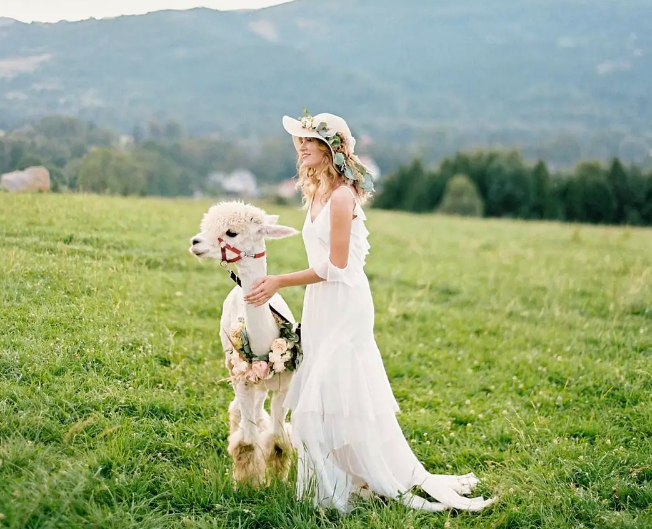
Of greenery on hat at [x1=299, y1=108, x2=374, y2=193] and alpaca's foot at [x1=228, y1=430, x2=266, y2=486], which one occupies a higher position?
greenery on hat at [x1=299, y1=108, x2=374, y2=193]

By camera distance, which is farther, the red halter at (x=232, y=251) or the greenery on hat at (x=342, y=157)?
the greenery on hat at (x=342, y=157)

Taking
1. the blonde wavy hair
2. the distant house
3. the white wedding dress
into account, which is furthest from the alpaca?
the distant house

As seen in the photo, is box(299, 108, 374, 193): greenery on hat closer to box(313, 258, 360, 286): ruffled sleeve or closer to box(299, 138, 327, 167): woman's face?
box(299, 138, 327, 167): woman's face

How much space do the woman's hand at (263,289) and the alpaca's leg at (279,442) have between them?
2.85ft

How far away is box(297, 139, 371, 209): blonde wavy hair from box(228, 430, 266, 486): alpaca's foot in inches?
72.9

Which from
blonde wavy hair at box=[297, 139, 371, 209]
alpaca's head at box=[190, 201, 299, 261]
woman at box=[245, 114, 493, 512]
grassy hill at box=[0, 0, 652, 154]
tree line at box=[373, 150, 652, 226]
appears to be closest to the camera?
alpaca's head at box=[190, 201, 299, 261]

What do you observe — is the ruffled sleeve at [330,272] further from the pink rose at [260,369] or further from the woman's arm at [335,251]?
the pink rose at [260,369]

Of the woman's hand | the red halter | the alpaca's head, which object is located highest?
the alpaca's head

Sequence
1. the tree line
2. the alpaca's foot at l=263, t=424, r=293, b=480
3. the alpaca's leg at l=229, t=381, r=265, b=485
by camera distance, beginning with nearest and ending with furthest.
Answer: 1. the alpaca's leg at l=229, t=381, r=265, b=485
2. the alpaca's foot at l=263, t=424, r=293, b=480
3. the tree line

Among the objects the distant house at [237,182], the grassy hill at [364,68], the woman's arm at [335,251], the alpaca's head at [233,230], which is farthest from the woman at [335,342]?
the distant house at [237,182]

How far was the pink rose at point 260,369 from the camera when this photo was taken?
14.2 feet

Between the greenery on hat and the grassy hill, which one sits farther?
the grassy hill

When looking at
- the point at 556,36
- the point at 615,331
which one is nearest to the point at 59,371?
the point at 615,331

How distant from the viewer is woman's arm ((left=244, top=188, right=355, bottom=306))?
4.20 meters
